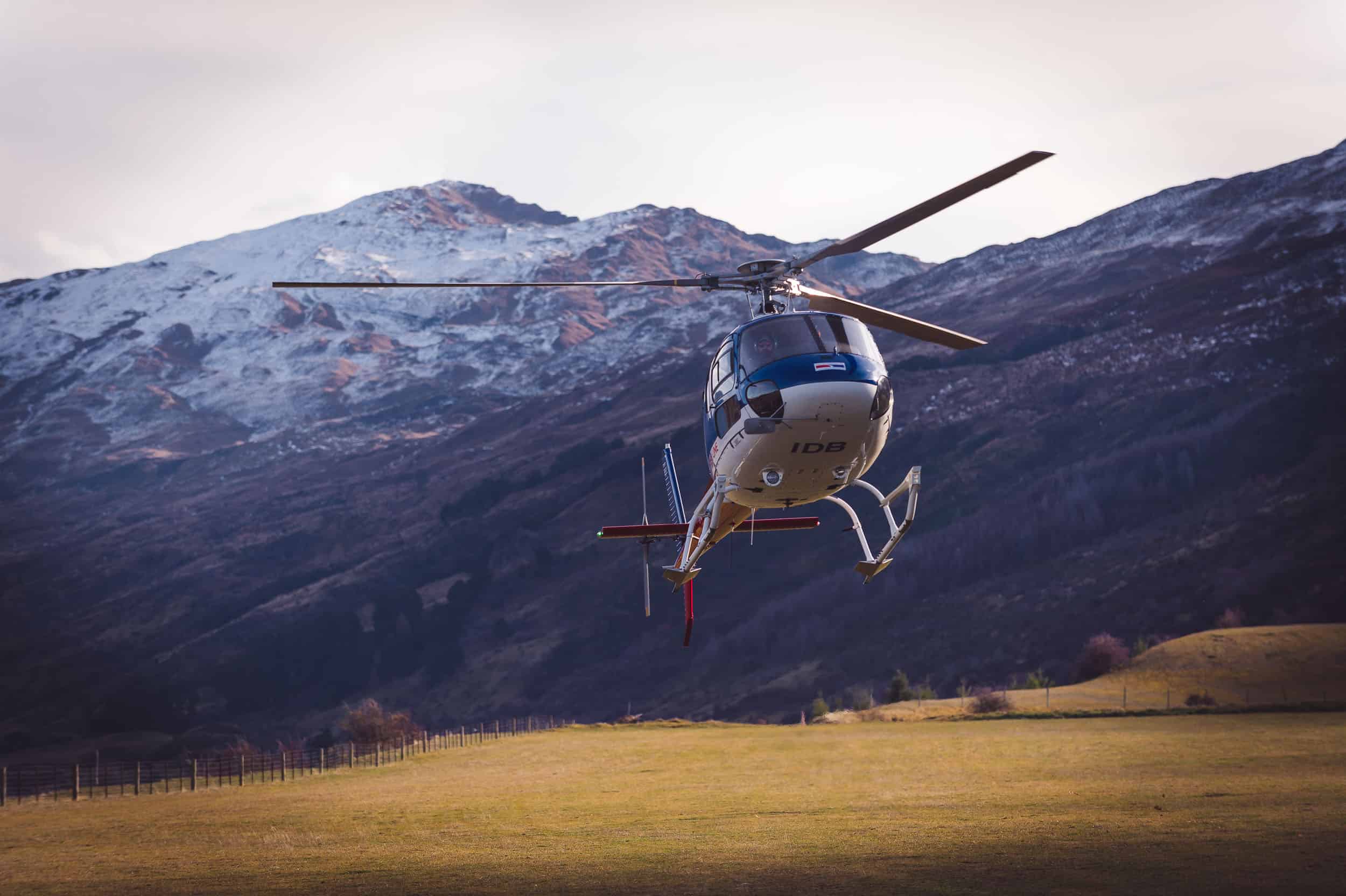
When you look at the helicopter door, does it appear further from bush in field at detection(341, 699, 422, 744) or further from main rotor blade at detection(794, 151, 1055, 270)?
bush in field at detection(341, 699, 422, 744)

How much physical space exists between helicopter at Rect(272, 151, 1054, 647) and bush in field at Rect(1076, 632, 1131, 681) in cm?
9204

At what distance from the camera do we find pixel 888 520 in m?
25.4

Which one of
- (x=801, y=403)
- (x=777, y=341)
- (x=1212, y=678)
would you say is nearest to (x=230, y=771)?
(x=777, y=341)

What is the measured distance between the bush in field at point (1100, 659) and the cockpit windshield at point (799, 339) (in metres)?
94.2

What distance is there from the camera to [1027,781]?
146ft

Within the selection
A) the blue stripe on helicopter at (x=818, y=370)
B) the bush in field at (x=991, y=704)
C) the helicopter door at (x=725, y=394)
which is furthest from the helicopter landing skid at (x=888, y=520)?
the bush in field at (x=991, y=704)

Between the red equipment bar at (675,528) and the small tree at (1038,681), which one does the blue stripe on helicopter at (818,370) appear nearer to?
the red equipment bar at (675,528)

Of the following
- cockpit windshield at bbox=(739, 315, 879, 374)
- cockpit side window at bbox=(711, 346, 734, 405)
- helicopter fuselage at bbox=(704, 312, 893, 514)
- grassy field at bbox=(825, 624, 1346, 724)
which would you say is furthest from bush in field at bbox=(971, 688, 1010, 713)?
cockpit windshield at bbox=(739, 315, 879, 374)

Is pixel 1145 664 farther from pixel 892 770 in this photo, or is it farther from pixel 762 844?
pixel 762 844

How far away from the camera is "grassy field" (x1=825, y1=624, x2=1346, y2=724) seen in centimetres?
8844

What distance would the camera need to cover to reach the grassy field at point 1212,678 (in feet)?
290

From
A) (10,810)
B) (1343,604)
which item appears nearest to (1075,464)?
(1343,604)

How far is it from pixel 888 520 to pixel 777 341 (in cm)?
477

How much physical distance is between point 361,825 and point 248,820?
20.8 ft
